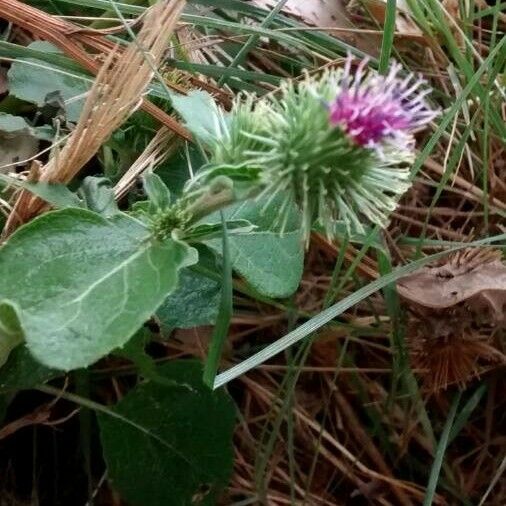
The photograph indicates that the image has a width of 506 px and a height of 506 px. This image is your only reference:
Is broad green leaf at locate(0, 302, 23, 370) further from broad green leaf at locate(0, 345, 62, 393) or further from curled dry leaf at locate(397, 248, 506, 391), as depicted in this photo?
curled dry leaf at locate(397, 248, 506, 391)

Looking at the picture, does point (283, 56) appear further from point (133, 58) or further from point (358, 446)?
point (358, 446)

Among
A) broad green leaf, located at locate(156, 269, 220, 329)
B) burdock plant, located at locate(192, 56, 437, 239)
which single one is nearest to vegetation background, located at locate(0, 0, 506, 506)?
broad green leaf, located at locate(156, 269, 220, 329)

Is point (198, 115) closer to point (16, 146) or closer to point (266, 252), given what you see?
point (266, 252)

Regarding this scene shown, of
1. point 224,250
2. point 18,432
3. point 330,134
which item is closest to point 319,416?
point 18,432

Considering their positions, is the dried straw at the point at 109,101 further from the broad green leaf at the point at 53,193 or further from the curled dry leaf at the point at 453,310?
the curled dry leaf at the point at 453,310

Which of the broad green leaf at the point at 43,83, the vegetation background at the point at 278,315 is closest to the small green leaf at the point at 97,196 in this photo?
the vegetation background at the point at 278,315

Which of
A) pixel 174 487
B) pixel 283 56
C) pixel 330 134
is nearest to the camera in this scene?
pixel 330 134

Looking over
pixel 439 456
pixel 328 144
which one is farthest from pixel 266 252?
pixel 439 456
